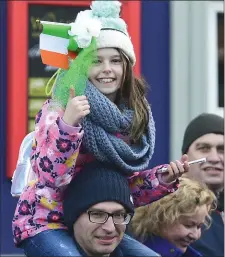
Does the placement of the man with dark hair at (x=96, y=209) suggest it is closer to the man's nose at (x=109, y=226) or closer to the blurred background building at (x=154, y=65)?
the man's nose at (x=109, y=226)

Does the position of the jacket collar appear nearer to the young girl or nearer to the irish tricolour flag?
the young girl

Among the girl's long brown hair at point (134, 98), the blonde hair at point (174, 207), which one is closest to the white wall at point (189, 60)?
the blonde hair at point (174, 207)

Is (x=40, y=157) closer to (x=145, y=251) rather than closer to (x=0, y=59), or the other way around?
(x=145, y=251)

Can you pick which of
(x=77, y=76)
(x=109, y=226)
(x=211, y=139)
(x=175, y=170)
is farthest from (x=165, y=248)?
(x=77, y=76)

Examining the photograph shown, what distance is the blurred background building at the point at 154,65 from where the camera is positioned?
22.7ft

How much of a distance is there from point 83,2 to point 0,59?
0.73 meters

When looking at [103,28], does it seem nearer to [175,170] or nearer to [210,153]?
[175,170]

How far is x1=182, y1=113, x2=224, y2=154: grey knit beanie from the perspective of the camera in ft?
17.7

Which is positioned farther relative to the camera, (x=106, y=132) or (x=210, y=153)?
(x=210, y=153)

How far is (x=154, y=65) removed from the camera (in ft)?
23.6

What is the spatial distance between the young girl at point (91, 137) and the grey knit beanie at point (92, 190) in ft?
0.13

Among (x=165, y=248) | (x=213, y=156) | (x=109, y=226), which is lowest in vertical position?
(x=165, y=248)

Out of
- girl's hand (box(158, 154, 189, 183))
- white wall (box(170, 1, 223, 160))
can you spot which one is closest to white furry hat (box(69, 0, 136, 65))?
girl's hand (box(158, 154, 189, 183))

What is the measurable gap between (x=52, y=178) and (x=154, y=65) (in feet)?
11.6
